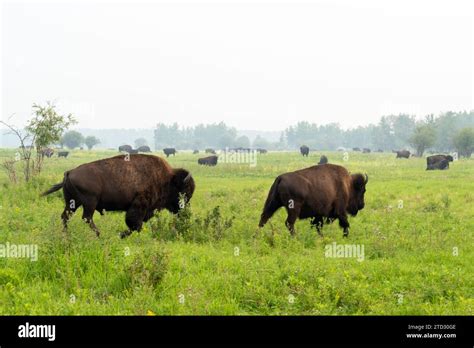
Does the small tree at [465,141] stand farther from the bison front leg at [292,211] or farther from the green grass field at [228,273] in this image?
the bison front leg at [292,211]

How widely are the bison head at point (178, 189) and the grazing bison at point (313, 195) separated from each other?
1989mm

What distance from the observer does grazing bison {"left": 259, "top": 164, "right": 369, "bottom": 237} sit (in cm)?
1122

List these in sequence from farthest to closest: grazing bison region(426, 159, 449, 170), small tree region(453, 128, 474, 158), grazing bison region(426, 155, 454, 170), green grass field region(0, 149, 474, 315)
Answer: small tree region(453, 128, 474, 158) < grazing bison region(426, 155, 454, 170) < grazing bison region(426, 159, 449, 170) < green grass field region(0, 149, 474, 315)

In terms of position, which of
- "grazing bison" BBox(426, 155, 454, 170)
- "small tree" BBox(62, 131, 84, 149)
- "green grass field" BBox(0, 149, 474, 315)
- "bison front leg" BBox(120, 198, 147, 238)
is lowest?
"green grass field" BBox(0, 149, 474, 315)

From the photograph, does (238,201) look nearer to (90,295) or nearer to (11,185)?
(11,185)

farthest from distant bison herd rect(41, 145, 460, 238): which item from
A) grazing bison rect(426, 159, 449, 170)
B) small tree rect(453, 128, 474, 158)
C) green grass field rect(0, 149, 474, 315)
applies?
small tree rect(453, 128, 474, 158)

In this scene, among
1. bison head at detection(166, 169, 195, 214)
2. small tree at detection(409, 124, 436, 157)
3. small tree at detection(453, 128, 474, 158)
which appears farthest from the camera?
small tree at detection(409, 124, 436, 157)

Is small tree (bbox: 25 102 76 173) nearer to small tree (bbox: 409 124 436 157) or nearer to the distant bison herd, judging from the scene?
the distant bison herd

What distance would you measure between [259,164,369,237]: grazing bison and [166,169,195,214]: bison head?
1.99 metres

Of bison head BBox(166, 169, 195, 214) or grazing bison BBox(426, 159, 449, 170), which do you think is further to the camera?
grazing bison BBox(426, 159, 449, 170)

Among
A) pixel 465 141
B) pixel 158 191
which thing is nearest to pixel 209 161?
pixel 158 191

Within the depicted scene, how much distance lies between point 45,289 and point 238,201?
11.0 m

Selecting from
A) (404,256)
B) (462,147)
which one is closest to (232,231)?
(404,256)
